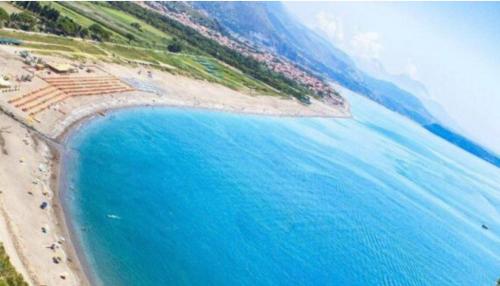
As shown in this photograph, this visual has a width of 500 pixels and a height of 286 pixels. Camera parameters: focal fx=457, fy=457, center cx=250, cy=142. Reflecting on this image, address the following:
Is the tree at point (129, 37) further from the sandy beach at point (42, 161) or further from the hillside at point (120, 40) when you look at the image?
the sandy beach at point (42, 161)

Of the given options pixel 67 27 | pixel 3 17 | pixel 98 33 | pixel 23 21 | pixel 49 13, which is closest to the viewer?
pixel 3 17

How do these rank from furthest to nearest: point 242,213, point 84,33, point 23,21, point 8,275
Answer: point 84,33 < point 23,21 < point 242,213 < point 8,275

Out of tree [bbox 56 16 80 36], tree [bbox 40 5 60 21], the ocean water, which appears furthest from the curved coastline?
tree [bbox 40 5 60 21]

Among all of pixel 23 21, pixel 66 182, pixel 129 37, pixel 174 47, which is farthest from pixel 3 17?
pixel 174 47

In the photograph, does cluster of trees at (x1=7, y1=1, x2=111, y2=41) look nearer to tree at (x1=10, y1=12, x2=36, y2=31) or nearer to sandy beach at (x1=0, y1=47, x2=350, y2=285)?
tree at (x1=10, y1=12, x2=36, y2=31)

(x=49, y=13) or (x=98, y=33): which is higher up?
(x=49, y=13)

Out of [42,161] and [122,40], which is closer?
[42,161]

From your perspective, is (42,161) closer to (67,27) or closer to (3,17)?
(3,17)

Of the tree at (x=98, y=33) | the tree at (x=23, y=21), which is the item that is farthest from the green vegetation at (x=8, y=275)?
the tree at (x=98, y=33)
